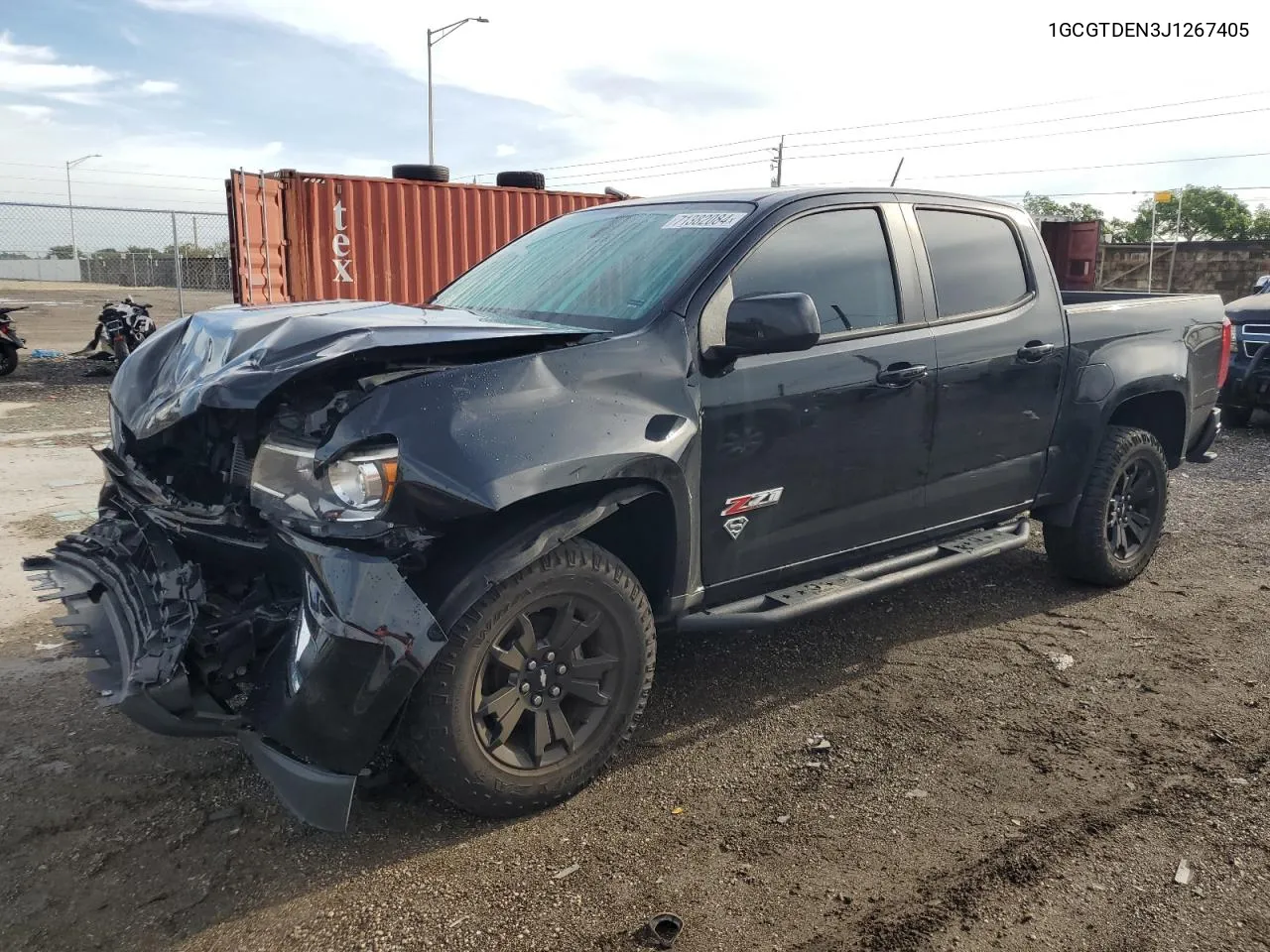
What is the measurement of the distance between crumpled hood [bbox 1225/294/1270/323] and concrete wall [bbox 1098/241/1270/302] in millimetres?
14418

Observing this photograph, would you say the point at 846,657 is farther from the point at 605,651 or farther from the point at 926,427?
the point at 605,651

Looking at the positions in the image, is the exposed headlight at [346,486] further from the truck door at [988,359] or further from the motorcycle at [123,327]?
the motorcycle at [123,327]

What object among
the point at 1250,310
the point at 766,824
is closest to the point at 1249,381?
the point at 1250,310

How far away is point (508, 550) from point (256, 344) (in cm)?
102

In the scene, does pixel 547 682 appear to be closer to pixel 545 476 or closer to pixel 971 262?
pixel 545 476

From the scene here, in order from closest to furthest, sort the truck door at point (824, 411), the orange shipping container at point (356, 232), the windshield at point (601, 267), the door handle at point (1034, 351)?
the truck door at point (824, 411) → the windshield at point (601, 267) → the door handle at point (1034, 351) → the orange shipping container at point (356, 232)

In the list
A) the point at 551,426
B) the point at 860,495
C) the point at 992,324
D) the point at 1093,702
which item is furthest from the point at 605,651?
the point at 992,324

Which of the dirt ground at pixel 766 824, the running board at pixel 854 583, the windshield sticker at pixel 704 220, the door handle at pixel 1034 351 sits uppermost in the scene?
the windshield sticker at pixel 704 220

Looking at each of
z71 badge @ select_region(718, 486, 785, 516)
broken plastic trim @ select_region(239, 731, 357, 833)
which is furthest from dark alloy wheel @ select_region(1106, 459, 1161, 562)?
broken plastic trim @ select_region(239, 731, 357, 833)

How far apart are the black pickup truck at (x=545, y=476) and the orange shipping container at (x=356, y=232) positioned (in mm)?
8113

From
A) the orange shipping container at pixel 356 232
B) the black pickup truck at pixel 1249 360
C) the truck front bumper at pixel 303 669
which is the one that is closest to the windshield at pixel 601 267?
the truck front bumper at pixel 303 669

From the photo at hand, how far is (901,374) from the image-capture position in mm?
3756

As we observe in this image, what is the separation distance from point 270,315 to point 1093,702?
3.32 metres

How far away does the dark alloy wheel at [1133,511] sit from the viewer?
4957 mm
